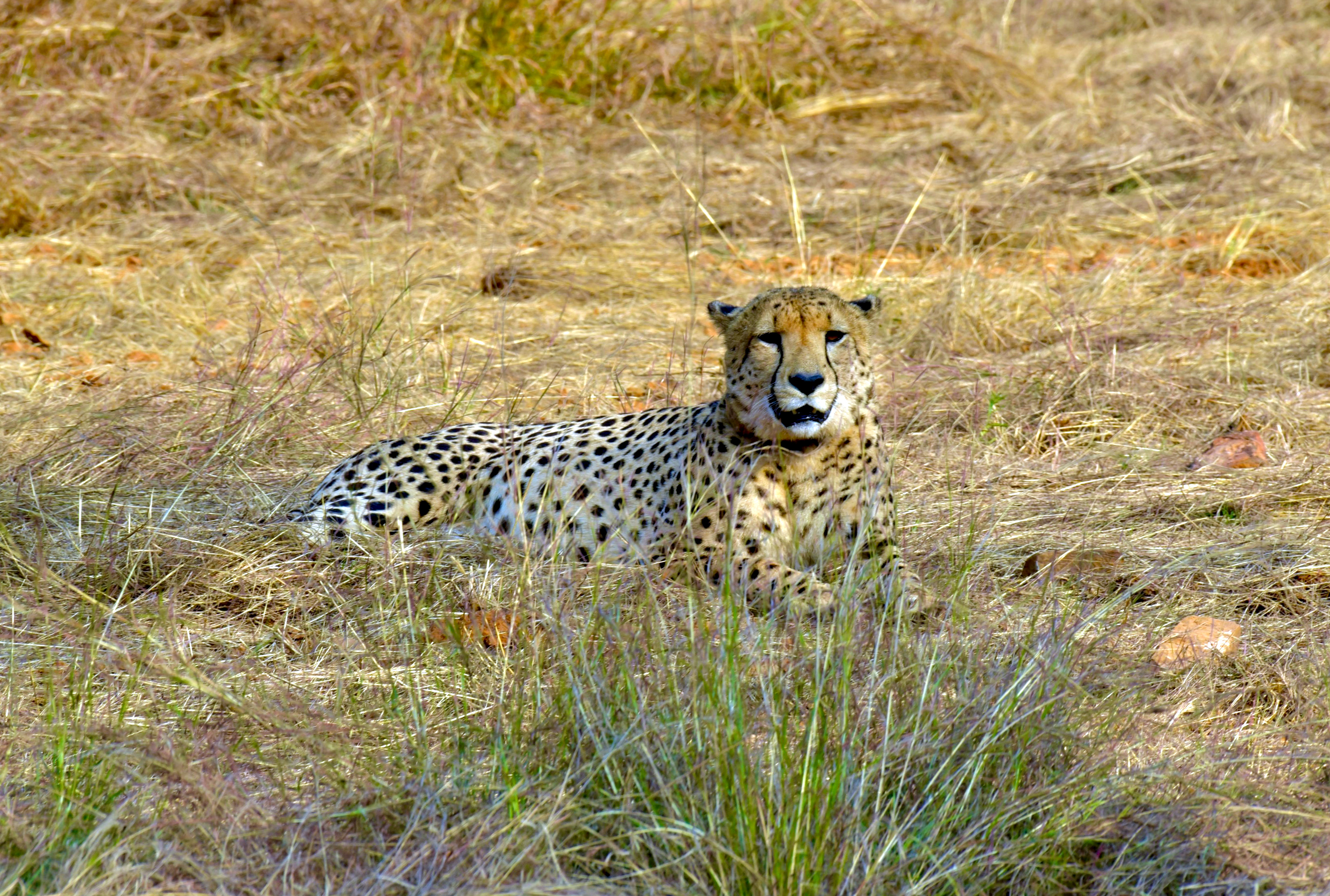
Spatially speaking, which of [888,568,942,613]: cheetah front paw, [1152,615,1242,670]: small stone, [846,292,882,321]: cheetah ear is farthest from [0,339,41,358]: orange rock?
[1152,615,1242,670]: small stone

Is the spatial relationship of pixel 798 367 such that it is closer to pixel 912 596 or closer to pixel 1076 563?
pixel 912 596

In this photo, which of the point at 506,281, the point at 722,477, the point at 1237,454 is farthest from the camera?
the point at 506,281

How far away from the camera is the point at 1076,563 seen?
12.6 ft

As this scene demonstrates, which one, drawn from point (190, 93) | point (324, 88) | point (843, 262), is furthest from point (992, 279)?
point (190, 93)

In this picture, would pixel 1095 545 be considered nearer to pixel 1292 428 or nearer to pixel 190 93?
A: pixel 1292 428

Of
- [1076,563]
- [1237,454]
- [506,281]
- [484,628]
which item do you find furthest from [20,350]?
[1237,454]

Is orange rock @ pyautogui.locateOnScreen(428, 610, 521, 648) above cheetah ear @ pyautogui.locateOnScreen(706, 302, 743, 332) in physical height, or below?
below

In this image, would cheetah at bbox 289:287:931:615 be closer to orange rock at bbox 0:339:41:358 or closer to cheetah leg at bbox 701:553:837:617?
cheetah leg at bbox 701:553:837:617

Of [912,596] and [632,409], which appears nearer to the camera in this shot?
[912,596]

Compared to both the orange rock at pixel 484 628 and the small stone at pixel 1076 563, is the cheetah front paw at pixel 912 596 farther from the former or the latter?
the orange rock at pixel 484 628

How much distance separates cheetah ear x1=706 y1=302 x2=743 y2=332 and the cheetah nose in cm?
39

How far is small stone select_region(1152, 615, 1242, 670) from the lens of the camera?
10.7ft

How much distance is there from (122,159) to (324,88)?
136 cm

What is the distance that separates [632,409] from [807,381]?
1.85 metres
